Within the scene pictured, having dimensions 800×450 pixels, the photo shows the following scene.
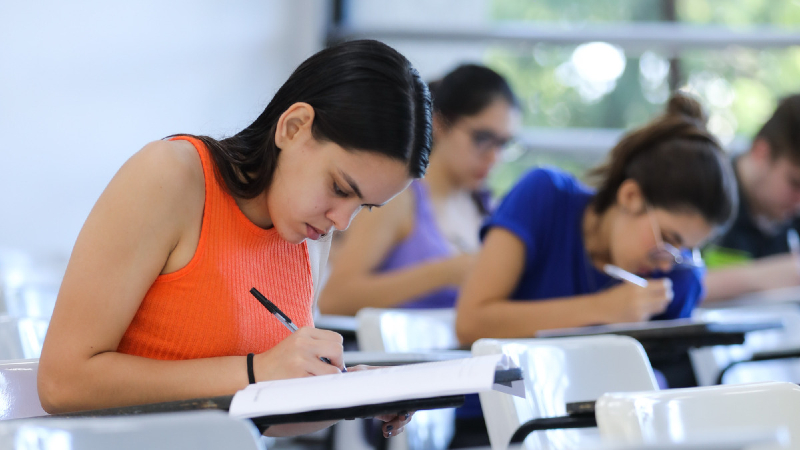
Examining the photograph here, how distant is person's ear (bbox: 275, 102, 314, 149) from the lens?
122 centimetres

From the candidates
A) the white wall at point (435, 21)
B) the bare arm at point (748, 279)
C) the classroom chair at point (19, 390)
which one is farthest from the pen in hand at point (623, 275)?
the white wall at point (435, 21)

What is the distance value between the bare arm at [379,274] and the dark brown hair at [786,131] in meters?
1.41

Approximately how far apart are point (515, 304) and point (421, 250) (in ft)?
2.31

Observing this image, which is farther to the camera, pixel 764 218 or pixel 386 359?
pixel 764 218

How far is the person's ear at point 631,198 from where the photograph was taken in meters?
2.12

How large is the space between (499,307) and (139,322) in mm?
1080

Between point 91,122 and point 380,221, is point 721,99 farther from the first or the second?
point 91,122

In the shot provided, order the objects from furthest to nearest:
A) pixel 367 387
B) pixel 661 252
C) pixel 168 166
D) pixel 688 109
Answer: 1. pixel 688 109
2. pixel 661 252
3. pixel 168 166
4. pixel 367 387

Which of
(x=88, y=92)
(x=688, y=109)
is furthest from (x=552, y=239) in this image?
(x=88, y=92)

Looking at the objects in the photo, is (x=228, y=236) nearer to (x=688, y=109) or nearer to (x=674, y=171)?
(x=674, y=171)

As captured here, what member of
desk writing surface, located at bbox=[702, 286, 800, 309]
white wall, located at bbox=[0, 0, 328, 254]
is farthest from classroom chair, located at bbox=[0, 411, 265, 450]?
desk writing surface, located at bbox=[702, 286, 800, 309]

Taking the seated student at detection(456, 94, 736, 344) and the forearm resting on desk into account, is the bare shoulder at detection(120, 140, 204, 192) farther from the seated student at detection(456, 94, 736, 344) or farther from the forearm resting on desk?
the seated student at detection(456, 94, 736, 344)

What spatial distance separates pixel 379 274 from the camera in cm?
267

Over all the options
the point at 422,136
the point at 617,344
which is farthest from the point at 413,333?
the point at 422,136
